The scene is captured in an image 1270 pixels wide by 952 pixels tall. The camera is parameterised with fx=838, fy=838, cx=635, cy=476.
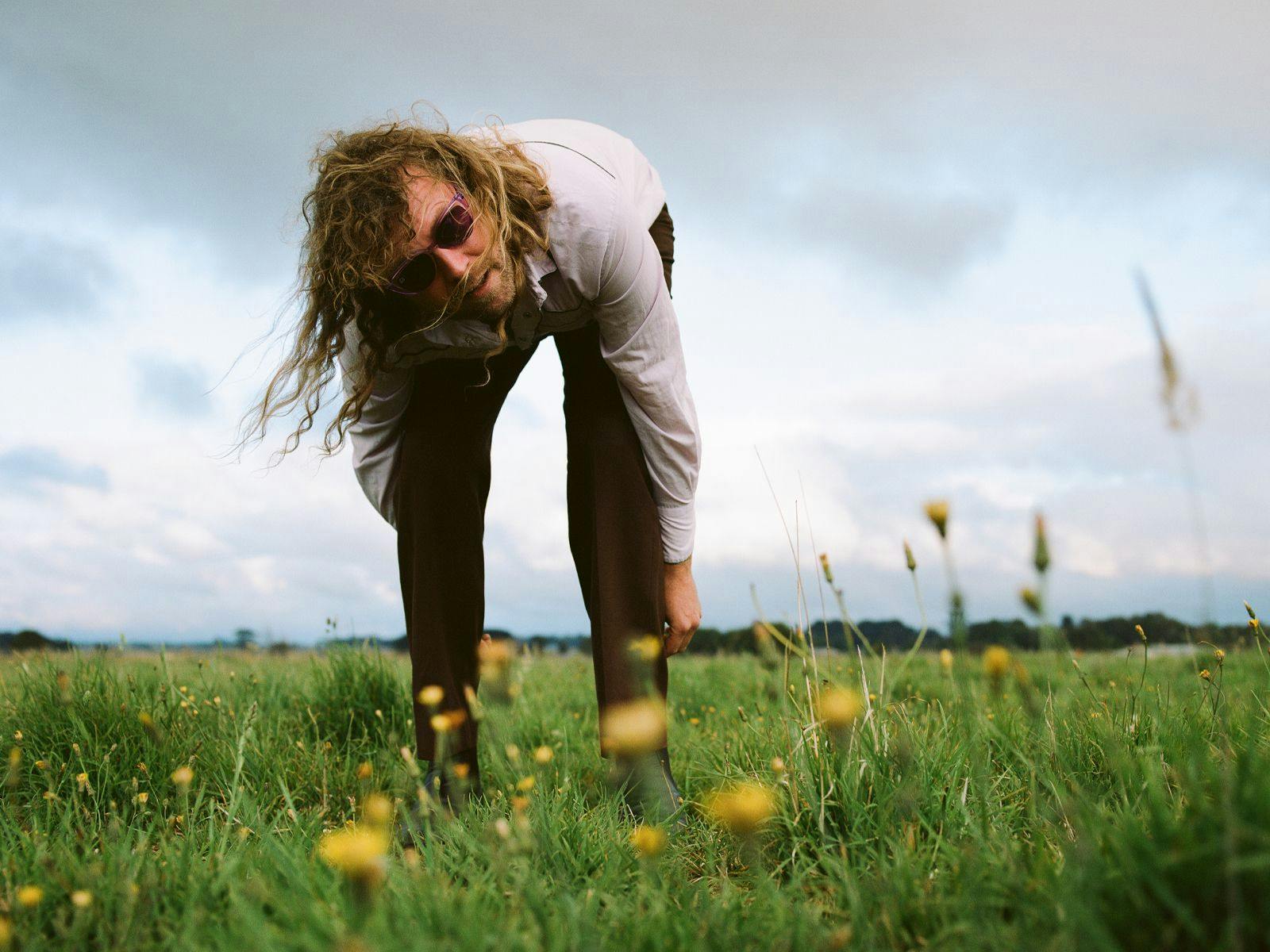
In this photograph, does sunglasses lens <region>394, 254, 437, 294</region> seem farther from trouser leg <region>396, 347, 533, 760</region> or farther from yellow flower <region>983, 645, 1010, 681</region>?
yellow flower <region>983, 645, 1010, 681</region>

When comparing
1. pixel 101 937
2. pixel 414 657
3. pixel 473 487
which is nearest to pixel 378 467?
pixel 473 487

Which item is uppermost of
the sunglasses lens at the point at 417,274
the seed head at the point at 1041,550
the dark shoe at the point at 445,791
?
the sunglasses lens at the point at 417,274

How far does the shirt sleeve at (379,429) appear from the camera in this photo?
2537 mm

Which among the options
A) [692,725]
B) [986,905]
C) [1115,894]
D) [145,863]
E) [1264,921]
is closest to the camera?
[1264,921]

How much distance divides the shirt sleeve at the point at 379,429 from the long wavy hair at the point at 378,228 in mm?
30

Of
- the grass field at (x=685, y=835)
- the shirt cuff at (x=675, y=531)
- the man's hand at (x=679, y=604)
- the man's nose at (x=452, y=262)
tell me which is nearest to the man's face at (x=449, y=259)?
the man's nose at (x=452, y=262)

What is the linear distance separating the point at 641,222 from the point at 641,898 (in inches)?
70.3

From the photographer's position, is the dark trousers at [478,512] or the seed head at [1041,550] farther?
the dark trousers at [478,512]

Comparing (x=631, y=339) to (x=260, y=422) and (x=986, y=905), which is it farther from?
(x=986, y=905)

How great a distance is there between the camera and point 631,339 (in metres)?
2.41

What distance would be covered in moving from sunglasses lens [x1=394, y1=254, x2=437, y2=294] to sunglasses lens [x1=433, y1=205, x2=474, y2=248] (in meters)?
0.06

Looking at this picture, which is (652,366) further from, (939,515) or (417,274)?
(939,515)

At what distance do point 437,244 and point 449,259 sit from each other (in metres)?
0.06

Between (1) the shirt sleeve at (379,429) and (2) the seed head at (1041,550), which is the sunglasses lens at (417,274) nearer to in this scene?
(1) the shirt sleeve at (379,429)
